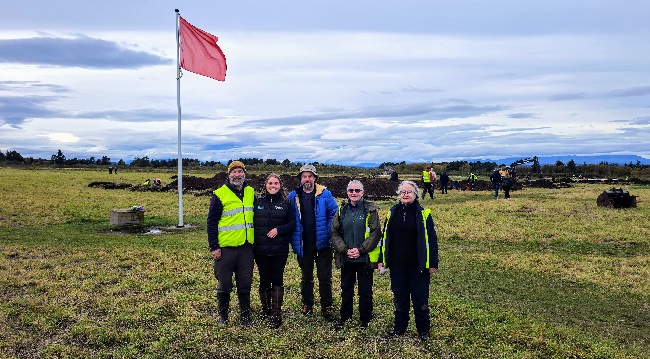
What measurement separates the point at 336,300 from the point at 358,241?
2.49 metres

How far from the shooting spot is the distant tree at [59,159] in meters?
111

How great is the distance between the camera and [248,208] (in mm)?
7848

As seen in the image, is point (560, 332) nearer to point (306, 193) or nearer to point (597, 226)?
point (306, 193)

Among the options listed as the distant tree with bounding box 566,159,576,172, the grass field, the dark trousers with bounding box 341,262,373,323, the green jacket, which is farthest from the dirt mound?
the distant tree with bounding box 566,159,576,172

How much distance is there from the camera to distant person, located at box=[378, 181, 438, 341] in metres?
7.29

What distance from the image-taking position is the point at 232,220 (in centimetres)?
773

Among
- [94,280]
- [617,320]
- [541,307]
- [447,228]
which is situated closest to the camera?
[617,320]

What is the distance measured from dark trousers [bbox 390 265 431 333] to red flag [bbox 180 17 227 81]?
45.4 ft

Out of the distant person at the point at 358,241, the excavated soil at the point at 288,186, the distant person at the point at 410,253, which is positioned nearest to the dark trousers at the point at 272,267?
the distant person at the point at 358,241

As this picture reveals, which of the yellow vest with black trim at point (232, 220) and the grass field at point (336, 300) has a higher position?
the yellow vest with black trim at point (232, 220)

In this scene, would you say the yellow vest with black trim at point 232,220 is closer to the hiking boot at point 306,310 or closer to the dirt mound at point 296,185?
the hiking boot at point 306,310

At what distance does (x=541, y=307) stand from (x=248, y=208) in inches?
246

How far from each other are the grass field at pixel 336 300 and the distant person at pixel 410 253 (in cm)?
44

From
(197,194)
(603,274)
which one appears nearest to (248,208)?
(603,274)
